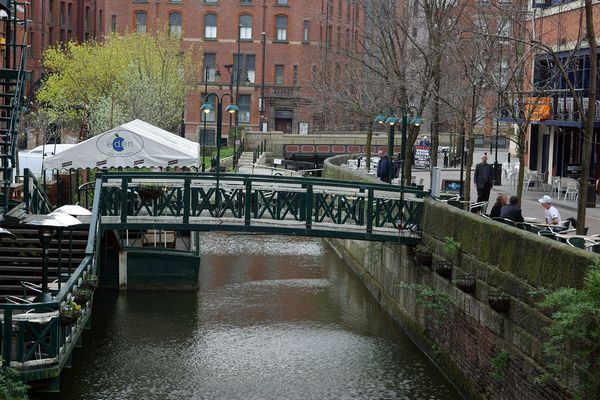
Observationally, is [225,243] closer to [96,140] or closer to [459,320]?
[96,140]

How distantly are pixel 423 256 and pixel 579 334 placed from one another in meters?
9.67

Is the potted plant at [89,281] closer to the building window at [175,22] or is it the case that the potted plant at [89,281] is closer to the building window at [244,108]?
the building window at [244,108]

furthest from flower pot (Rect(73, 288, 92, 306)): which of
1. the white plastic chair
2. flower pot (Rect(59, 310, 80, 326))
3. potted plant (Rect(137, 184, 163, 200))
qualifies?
the white plastic chair

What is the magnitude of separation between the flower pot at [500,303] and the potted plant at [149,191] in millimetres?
10043

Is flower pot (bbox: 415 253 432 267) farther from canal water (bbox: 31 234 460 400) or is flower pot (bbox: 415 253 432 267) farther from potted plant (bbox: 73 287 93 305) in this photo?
potted plant (bbox: 73 287 93 305)

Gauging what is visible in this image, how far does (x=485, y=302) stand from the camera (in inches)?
733

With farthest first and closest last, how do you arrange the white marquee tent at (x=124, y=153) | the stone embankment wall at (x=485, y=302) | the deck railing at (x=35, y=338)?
the white marquee tent at (x=124, y=153) < the stone embankment wall at (x=485, y=302) < the deck railing at (x=35, y=338)

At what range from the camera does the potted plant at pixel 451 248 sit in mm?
20672

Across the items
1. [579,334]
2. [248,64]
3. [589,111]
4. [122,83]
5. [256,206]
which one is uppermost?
[248,64]

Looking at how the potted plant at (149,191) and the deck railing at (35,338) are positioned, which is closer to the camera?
the deck railing at (35,338)

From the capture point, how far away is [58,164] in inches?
1096

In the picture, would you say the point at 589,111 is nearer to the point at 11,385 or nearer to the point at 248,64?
the point at 11,385

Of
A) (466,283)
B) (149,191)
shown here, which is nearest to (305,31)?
(149,191)

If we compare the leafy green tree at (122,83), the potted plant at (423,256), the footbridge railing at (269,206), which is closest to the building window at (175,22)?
the leafy green tree at (122,83)
